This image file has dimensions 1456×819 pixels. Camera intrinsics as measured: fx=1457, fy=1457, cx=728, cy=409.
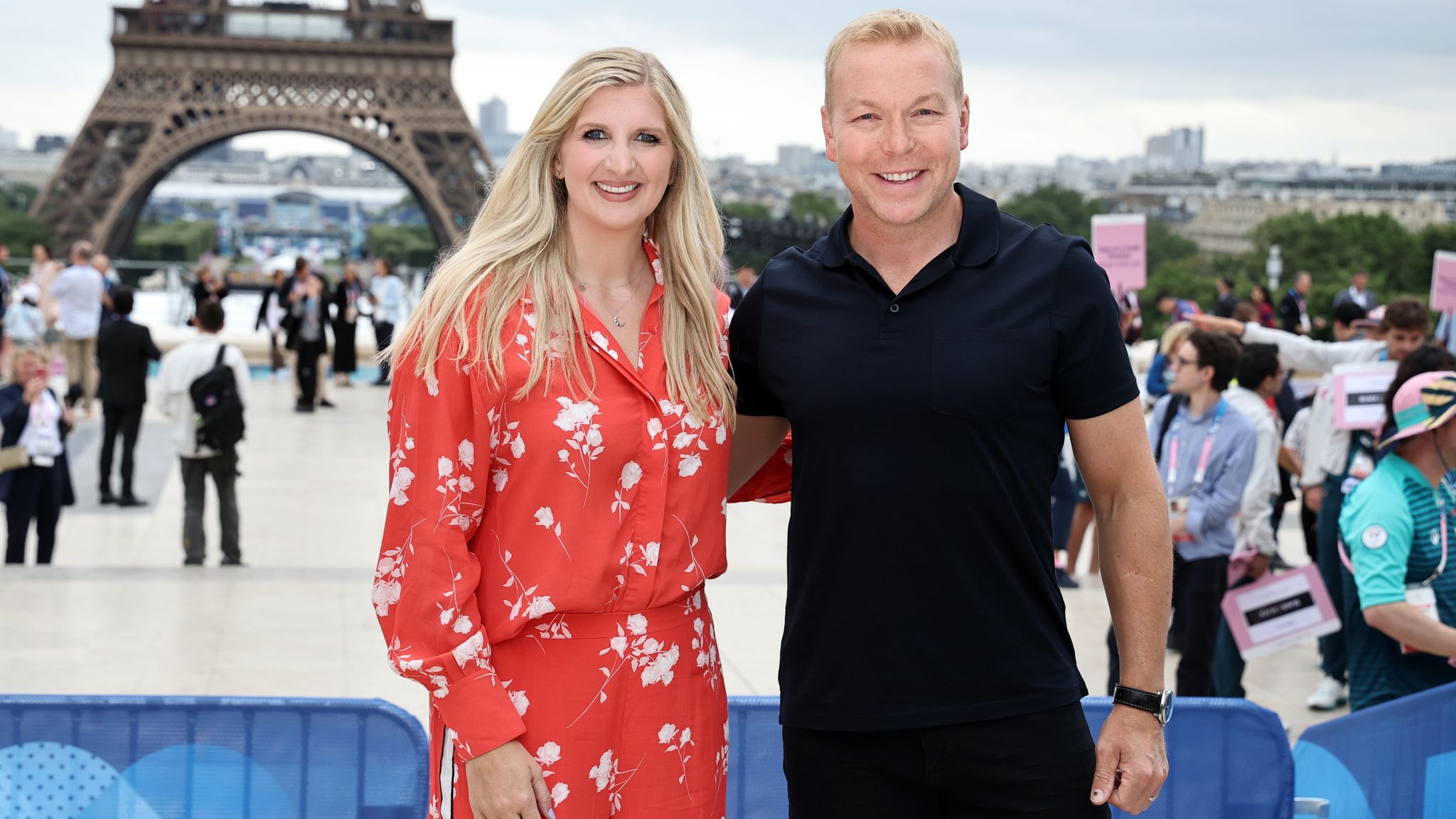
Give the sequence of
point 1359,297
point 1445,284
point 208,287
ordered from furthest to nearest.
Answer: point 208,287, point 1359,297, point 1445,284

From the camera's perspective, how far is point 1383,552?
12.1ft

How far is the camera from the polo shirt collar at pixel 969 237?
2240mm

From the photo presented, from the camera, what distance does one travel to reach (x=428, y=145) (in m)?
34.8

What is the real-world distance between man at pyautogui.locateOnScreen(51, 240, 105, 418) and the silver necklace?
42.2 feet

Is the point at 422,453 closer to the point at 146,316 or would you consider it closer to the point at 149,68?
the point at 146,316

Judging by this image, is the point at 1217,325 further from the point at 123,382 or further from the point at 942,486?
the point at 123,382

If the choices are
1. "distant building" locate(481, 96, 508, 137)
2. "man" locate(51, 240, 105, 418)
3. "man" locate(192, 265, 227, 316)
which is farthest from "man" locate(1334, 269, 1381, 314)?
"distant building" locate(481, 96, 508, 137)

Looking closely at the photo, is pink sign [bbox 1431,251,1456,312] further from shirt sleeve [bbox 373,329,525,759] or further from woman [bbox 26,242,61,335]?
woman [bbox 26,242,61,335]

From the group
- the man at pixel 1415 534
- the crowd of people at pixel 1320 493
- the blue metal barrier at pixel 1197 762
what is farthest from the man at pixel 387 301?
the man at pixel 1415 534

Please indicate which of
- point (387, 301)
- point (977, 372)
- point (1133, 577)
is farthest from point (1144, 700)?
point (387, 301)

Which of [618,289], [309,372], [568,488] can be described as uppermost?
[618,289]

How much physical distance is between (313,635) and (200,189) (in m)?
125

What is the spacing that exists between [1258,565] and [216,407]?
5774 mm

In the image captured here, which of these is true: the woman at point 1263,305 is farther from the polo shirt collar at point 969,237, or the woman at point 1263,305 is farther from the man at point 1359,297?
the polo shirt collar at point 969,237
